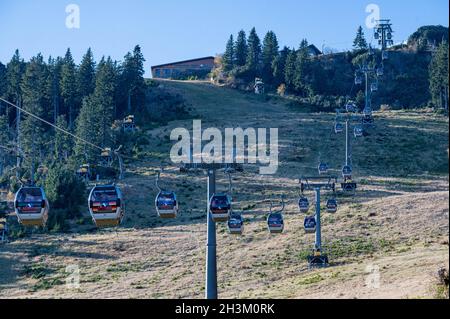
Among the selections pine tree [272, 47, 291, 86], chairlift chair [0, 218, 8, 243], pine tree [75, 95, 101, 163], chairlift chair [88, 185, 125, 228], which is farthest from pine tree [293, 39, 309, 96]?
chairlift chair [88, 185, 125, 228]

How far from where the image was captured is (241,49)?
146m

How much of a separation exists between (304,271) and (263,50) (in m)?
94.2

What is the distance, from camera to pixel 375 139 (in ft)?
325

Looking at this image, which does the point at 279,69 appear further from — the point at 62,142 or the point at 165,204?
the point at 165,204

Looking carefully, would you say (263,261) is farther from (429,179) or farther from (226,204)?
(429,179)

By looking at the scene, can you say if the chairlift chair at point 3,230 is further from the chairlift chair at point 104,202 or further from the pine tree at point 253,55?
the pine tree at point 253,55

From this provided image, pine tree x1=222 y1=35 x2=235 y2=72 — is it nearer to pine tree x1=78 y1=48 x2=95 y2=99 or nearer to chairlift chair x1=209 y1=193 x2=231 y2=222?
pine tree x1=78 y1=48 x2=95 y2=99

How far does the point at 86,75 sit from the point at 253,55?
37.9 meters

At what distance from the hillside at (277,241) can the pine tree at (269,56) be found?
39813 millimetres

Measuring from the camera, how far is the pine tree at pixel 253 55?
458 ft

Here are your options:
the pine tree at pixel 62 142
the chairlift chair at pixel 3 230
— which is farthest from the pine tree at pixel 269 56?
the chairlift chair at pixel 3 230

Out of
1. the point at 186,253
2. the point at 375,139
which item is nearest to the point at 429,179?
the point at 375,139

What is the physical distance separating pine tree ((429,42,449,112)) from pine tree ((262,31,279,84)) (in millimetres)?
28314

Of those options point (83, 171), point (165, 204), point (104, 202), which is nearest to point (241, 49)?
point (83, 171)
